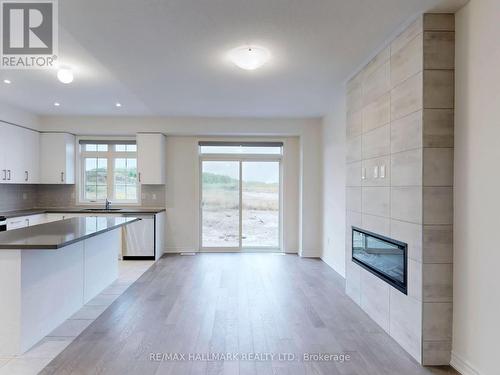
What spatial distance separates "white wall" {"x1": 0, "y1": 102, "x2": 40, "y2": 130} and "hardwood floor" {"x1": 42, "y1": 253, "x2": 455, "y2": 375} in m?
3.47

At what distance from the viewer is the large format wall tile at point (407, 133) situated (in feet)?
7.47

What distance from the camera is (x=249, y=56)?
2854mm

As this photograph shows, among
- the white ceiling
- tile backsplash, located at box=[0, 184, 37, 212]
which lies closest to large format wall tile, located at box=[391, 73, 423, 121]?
the white ceiling

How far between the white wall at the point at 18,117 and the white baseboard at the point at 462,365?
6414mm

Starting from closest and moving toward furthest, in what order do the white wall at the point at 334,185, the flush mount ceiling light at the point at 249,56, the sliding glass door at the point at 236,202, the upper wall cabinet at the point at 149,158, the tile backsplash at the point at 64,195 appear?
the flush mount ceiling light at the point at 249,56, the white wall at the point at 334,185, the upper wall cabinet at the point at 149,158, the tile backsplash at the point at 64,195, the sliding glass door at the point at 236,202

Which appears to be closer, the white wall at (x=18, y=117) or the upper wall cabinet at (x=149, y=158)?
the white wall at (x=18, y=117)

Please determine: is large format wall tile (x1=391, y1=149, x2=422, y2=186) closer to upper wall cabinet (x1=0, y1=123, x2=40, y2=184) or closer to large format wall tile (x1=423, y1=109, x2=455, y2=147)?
large format wall tile (x1=423, y1=109, x2=455, y2=147)

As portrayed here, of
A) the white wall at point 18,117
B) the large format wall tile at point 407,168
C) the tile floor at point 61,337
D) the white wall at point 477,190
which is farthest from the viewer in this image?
the white wall at point 18,117

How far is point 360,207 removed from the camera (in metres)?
3.28

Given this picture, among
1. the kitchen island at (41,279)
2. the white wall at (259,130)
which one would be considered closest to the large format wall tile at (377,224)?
the white wall at (259,130)

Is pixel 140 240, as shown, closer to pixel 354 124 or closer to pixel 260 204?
pixel 260 204

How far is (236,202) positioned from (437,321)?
14.4ft

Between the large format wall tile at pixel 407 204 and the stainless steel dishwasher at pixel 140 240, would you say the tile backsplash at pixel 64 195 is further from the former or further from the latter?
the large format wall tile at pixel 407 204

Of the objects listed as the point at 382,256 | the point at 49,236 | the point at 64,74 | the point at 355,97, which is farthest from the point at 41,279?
the point at 355,97
